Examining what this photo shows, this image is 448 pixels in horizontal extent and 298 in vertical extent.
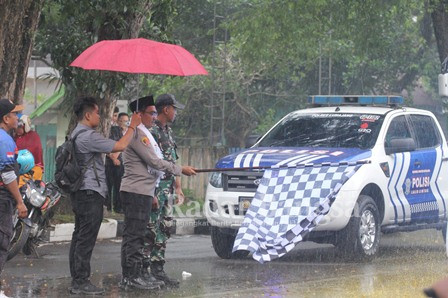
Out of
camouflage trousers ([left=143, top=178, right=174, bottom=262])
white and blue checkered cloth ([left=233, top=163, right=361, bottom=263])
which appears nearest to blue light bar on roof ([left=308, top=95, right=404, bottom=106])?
white and blue checkered cloth ([left=233, top=163, right=361, bottom=263])

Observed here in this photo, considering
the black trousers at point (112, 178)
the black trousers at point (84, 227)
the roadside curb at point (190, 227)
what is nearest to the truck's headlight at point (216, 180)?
the black trousers at point (84, 227)

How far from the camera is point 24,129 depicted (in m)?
12.5

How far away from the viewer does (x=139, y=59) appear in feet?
29.5

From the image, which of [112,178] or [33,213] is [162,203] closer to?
[33,213]

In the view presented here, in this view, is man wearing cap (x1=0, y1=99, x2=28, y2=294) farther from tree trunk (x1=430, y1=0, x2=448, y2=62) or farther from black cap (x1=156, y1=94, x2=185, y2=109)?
tree trunk (x1=430, y1=0, x2=448, y2=62)

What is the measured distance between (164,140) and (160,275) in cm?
130

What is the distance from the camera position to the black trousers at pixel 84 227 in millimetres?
8945

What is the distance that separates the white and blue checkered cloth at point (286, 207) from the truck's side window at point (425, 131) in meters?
3.28

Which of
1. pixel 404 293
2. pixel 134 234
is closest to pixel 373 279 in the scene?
pixel 404 293

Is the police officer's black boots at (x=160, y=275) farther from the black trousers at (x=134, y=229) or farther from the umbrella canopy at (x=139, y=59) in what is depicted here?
the umbrella canopy at (x=139, y=59)

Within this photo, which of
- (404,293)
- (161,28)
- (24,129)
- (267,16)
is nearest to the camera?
(404,293)

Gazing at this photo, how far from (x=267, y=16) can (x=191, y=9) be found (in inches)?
123

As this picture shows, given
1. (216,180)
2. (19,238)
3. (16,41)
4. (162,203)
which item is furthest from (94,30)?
(162,203)

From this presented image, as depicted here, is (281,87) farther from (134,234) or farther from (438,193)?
(134,234)
